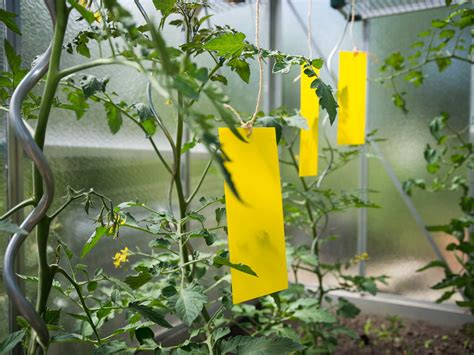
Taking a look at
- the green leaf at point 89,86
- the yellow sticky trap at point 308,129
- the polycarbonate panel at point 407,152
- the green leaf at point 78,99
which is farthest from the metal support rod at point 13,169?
the polycarbonate panel at point 407,152

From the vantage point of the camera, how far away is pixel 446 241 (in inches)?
72.4

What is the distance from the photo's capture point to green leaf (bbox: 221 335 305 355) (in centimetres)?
57

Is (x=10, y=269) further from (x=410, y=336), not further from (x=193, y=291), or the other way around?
(x=410, y=336)

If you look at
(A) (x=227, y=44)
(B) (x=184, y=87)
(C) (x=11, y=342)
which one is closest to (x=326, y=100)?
(A) (x=227, y=44)

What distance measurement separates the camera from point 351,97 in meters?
1.02

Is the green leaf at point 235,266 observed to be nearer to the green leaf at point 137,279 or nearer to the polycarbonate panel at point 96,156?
the green leaf at point 137,279

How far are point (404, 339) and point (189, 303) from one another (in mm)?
1396

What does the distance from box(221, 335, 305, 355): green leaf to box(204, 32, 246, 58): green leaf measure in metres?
0.39

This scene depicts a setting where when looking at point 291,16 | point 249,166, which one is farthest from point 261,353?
point 291,16

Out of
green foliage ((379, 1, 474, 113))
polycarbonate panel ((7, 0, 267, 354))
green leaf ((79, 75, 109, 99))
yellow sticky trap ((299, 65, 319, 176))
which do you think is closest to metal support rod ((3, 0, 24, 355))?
→ polycarbonate panel ((7, 0, 267, 354))

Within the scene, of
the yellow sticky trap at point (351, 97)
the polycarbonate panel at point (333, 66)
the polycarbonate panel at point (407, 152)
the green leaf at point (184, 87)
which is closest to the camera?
the green leaf at point (184, 87)

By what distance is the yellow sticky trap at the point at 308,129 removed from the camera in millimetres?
839

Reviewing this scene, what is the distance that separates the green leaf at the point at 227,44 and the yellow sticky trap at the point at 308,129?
290 millimetres

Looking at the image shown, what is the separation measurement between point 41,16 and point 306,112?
0.58 meters
